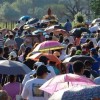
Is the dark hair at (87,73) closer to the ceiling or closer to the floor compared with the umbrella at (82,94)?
closer to the ceiling

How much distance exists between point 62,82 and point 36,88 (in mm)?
723

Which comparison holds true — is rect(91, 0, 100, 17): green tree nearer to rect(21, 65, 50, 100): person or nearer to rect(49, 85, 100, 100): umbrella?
rect(21, 65, 50, 100): person

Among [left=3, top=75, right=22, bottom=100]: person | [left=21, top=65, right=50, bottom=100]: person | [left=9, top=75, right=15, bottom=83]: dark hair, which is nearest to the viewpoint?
[left=21, top=65, right=50, bottom=100]: person

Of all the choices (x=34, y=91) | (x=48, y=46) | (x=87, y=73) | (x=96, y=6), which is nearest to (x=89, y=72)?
(x=87, y=73)

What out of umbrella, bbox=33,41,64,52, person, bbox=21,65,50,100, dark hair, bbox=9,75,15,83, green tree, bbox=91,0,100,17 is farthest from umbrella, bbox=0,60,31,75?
green tree, bbox=91,0,100,17

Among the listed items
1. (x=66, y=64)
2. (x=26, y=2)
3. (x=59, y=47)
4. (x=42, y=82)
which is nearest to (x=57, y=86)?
(x=42, y=82)

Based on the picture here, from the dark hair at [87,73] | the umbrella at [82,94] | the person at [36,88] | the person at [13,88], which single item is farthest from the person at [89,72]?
the umbrella at [82,94]

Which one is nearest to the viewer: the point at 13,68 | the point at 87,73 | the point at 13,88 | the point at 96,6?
the point at 13,88

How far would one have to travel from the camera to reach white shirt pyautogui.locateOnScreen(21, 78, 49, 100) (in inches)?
459

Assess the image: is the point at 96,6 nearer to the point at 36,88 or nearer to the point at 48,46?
the point at 48,46

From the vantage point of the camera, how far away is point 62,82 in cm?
1111

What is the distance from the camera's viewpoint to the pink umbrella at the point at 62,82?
10.9 m

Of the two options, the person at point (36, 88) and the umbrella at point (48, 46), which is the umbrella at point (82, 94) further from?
the umbrella at point (48, 46)

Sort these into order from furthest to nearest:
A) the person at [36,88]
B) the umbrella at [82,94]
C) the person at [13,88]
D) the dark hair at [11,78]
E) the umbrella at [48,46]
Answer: the umbrella at [48,46], the dark hair at [11,78], the person at [13,88], the person at [36,88], the umbrella at [82,94]
